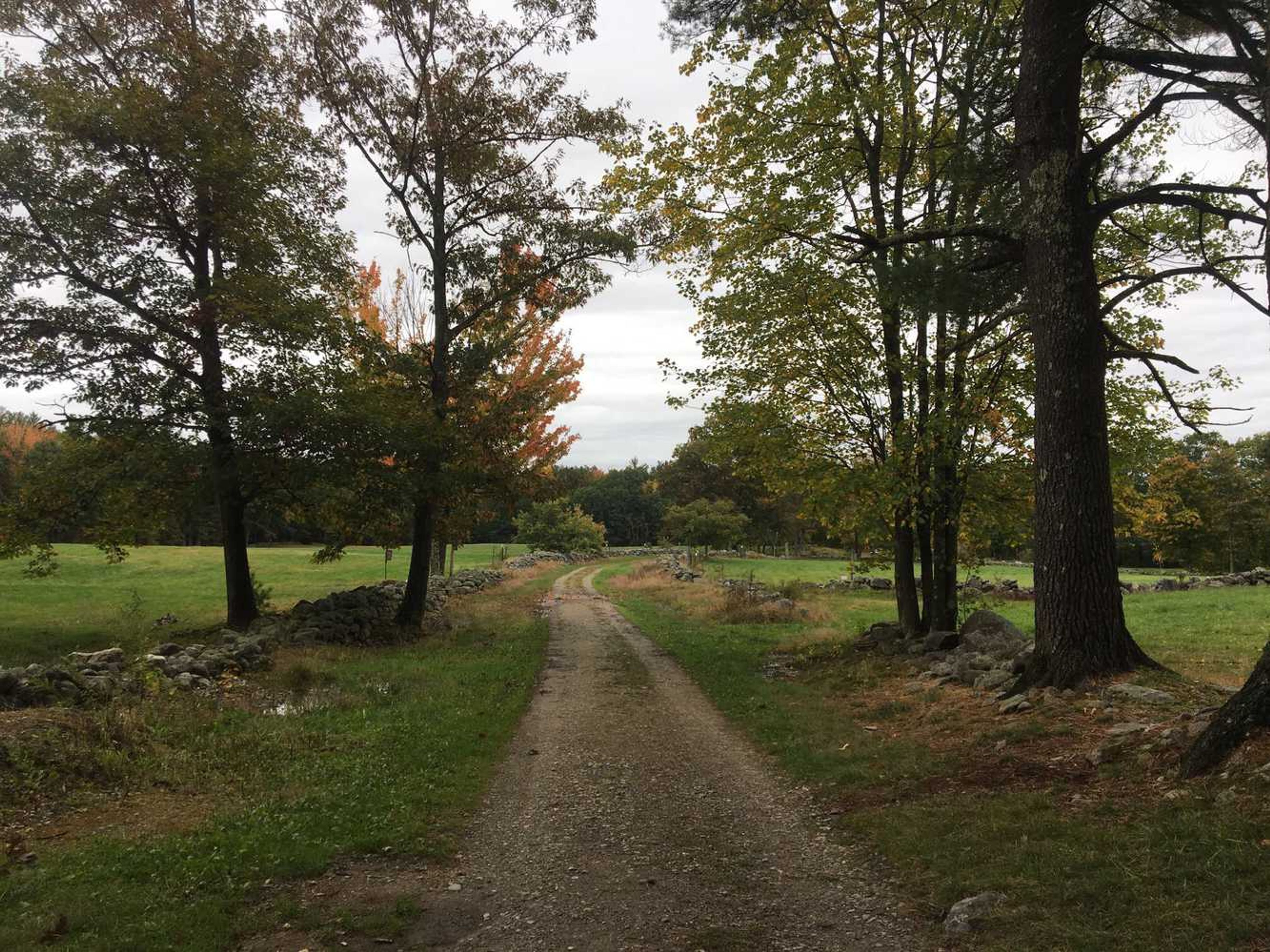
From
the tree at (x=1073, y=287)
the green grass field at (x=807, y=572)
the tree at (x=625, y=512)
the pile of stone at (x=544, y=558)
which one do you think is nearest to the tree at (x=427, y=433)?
the tree at (x=1073, y=287)

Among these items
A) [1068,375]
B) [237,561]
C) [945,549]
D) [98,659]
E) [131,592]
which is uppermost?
[1068,375]

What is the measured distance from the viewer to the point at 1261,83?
578 centimetres

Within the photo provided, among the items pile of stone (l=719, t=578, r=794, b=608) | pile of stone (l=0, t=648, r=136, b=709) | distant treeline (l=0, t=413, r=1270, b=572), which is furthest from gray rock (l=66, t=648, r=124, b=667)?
pile of stone (l=719, t=578, r=794, b=608)

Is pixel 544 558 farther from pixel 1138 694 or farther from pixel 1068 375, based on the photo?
pixel 1138 694

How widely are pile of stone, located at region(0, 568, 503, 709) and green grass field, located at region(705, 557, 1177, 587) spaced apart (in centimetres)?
1705

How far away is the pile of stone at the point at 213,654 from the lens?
888cm

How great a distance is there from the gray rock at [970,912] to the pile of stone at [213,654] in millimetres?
9807

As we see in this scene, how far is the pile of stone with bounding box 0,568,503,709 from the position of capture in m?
8.88

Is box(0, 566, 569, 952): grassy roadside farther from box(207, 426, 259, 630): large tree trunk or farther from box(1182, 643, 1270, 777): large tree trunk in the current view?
box(207, 426, 259, 630): large tree trunk

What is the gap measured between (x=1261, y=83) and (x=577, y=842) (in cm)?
814

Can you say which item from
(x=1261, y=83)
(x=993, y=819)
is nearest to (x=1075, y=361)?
(x=1261, y=83)

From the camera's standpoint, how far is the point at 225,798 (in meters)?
6.43

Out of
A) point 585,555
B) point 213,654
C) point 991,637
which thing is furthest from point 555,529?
point 991,637

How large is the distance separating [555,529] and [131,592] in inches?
1305
